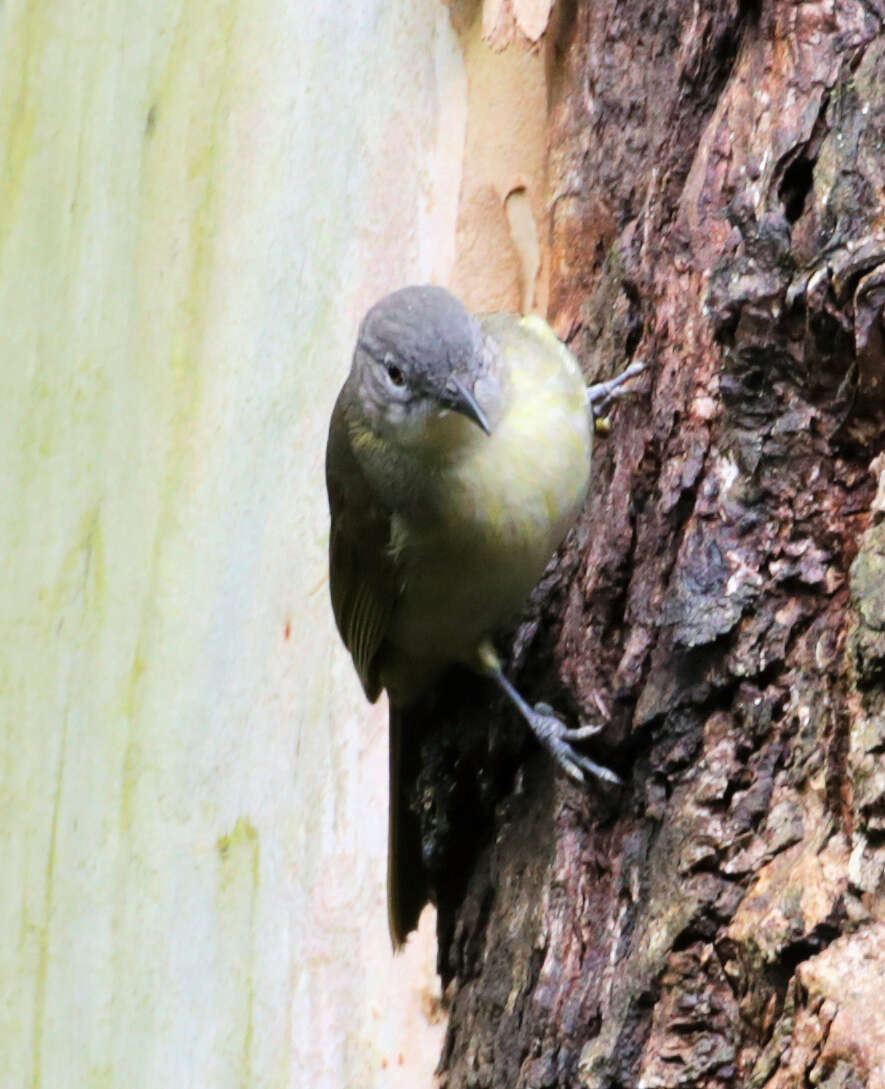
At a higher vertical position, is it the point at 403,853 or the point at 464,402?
the point at 464,402

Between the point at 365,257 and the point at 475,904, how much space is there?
4.27ft

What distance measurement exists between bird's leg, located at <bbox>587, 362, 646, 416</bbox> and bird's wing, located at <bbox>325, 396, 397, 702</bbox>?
16.4 inches

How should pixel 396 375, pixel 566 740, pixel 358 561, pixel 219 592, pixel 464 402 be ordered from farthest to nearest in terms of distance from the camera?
1. pixel 219 592
2. pixel 358 561
3. pixel 396 375
4. pixel 464 402
5. pixel 566 740

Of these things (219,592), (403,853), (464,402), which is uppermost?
(464,402)

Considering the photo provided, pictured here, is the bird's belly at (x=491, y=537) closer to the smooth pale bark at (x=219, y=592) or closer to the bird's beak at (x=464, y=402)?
the bird's beak at (x=464, y=402)

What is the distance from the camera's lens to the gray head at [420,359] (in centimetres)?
254

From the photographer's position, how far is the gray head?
2537 millimetres

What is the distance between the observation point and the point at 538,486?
100 inches

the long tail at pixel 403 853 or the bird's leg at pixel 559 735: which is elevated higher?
the bird's leg at pixel 559 735

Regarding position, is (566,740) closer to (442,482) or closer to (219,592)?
(442,482)

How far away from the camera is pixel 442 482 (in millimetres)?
2633

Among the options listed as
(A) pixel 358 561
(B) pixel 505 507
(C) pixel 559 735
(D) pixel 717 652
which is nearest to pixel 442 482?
(B) pixel 505 507

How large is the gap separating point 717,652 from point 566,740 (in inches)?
13.0

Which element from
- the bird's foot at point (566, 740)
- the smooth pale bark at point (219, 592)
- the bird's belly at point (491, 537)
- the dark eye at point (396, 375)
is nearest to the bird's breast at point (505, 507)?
the bird's belly at point (491, 537)
